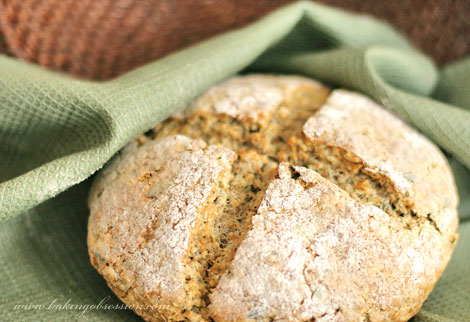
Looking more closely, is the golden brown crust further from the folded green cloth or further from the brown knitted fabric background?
the brown knitted fabric background

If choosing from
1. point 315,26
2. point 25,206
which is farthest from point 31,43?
point 315,26

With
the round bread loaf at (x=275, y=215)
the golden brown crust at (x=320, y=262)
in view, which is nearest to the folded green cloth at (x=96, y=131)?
the round bread loaf at (x=275, y=215)

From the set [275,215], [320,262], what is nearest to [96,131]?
[275,215]

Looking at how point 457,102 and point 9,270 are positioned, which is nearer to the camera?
point 9,270

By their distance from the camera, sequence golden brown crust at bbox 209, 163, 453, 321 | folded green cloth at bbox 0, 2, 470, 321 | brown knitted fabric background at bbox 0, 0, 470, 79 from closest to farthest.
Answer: golden brown crust at bbox 209, 163, 453, 321 < folded green cloth at bbox 0, 2, 470, 321 < brown knitted fabric background at bbox 0, 0, 470, 79

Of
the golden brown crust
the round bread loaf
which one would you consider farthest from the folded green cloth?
the golden brown crust

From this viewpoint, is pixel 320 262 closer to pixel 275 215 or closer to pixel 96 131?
pixel 275 215

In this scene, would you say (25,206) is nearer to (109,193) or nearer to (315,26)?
(109,193)

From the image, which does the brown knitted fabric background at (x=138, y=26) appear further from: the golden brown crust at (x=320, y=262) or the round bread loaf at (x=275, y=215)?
the golden brown crust at (x=320, y=262)
